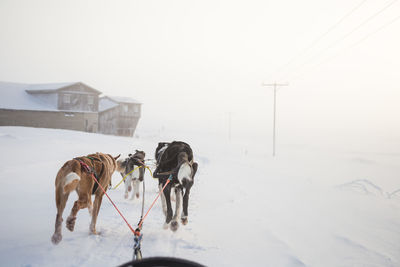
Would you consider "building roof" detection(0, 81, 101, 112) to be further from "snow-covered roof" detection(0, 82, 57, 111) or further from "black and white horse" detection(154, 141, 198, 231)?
"black and white horse" detection(154, 141, 198, 231)

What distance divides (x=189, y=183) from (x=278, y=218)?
3.61 meters

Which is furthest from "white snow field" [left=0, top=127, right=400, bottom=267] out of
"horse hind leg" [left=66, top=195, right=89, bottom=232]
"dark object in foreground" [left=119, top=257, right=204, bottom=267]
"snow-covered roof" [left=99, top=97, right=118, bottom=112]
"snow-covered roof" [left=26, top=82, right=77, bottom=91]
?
"snow-covered roof" [left=99, top=97, right=118, bottom=112]

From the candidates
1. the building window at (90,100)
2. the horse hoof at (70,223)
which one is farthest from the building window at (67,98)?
the horse hoof at (70,223)

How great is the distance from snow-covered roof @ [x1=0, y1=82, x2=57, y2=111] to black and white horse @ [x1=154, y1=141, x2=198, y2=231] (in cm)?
2989

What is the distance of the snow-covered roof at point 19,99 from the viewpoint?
83.3 ft

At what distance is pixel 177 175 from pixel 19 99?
3303cm

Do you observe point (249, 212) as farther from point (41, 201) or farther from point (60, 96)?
point (60, 96)

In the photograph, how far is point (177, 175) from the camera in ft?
13.0

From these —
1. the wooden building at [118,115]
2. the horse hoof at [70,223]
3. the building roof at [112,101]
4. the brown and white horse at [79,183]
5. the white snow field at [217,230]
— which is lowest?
the white snow field at [217,230]

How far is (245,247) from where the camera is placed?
4.02m

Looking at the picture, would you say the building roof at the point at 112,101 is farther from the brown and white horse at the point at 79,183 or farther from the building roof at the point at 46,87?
the brown and white horse at the point at 79,183

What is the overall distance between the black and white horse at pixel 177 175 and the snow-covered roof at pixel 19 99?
29.9m

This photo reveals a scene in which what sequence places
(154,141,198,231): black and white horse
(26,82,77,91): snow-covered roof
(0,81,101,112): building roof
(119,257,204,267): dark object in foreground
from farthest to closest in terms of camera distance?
(26,82,77,91): snow-covered roof → (0,81,101,112): building roof → (154,141,198,231): black and white horse → (119,257,204,267): dark object in foreground

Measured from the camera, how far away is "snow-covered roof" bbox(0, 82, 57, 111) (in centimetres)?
2540
